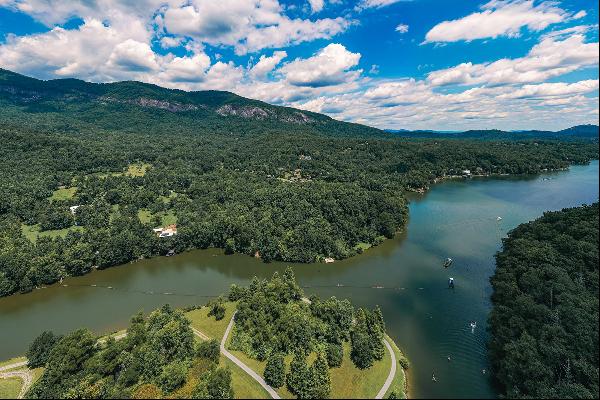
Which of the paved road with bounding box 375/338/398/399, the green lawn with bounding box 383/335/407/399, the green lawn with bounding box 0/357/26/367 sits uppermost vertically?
the green lawn with bounding box 0/357/26/367

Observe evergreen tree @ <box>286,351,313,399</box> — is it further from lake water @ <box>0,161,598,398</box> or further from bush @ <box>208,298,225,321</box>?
bush @ <box>208,298,225,321</box>

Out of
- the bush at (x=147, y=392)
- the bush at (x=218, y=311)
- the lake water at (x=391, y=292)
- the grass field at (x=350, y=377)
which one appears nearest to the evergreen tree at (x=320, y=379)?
the grass field at (x=350, y=377)

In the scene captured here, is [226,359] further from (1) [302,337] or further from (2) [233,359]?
(1) [302,337]

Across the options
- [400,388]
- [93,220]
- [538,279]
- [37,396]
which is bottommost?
[400,388]

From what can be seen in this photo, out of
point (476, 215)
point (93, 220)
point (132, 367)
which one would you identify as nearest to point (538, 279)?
point (132, 367)

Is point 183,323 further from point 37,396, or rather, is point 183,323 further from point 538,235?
point 538,235

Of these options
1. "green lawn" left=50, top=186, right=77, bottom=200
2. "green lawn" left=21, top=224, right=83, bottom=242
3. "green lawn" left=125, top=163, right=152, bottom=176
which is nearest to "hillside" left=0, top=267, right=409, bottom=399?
"green lawn" left=21, top=224, right=83, bottom=242

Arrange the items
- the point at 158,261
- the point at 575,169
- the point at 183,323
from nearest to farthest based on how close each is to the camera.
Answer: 1. the point at 183,323
2. the point at 158,261
3. the point at 575,169
